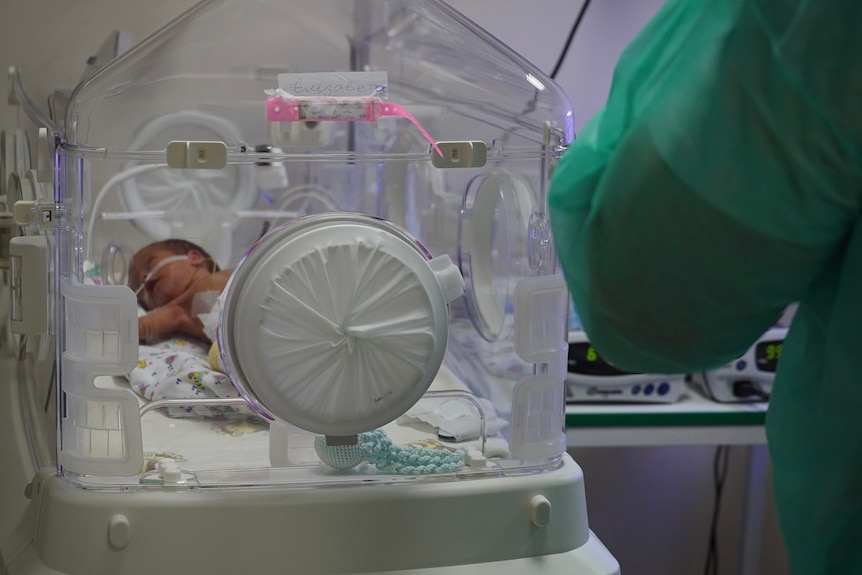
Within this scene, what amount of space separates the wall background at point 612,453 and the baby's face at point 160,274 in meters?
0.60

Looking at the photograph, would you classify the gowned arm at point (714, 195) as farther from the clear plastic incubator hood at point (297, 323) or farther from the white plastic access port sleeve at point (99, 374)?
the white plastic access port sleeve at point (99, 374)

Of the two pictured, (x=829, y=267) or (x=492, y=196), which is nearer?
(x=829, y=267)

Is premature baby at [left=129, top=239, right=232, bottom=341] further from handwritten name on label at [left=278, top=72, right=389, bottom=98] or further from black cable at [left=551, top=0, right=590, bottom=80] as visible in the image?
black cable at [left=551, top=0, right=590, bottom=80]

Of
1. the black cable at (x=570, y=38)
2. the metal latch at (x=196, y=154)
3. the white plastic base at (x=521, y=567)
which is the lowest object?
the white plastic base at (x=521, y=567)

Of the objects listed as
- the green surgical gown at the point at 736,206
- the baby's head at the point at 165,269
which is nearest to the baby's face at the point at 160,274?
the baby's head at the point at 165,269

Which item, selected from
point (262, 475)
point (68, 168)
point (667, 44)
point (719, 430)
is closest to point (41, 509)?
point (262, 475)

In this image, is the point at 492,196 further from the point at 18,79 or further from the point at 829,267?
the point at 18,79

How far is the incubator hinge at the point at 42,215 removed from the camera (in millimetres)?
769

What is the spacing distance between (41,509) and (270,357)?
25 centimetres

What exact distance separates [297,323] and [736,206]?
0.36 meters

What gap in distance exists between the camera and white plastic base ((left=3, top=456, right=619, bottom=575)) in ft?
2.34

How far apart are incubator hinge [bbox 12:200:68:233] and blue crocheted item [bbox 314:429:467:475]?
0.95 feet

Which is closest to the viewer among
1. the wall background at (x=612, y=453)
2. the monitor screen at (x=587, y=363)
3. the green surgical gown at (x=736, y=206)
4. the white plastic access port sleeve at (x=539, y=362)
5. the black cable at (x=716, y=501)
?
the green surgical gown at (x=736, y=206)

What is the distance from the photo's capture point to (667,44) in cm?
55
